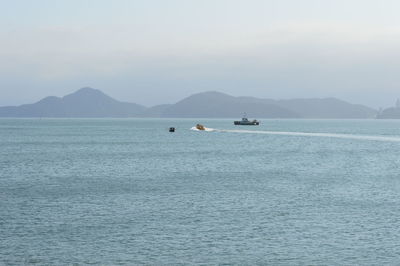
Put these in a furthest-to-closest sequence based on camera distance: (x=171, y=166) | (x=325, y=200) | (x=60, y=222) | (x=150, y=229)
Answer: (x=171, y=166)
(x=325, y=200)
(x=60, y=222)
(x=150, y=229)

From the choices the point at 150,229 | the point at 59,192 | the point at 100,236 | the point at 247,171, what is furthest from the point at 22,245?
the point at 247,171

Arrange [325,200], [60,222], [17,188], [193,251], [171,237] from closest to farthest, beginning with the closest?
[193,251] → [171,237] → [60,222] → [325,200] → [17,188]

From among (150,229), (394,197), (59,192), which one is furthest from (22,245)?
(394,197)

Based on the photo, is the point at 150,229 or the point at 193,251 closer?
the point at 193,251

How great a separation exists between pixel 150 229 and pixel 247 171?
51.6 metres

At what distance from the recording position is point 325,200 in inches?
2285

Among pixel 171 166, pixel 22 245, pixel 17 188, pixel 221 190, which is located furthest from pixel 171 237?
pixel 171 166

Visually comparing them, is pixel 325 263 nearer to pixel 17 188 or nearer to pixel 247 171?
pixel 17 188

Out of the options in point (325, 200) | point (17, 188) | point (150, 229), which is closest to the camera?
point (150, 229)

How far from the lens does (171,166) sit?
101875mm

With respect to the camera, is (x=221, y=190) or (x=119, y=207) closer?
(x=119, y=207)

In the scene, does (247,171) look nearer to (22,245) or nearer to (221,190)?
(221,190)

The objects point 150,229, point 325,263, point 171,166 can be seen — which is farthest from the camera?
point 171,166

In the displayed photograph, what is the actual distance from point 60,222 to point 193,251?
13573 millimetres
